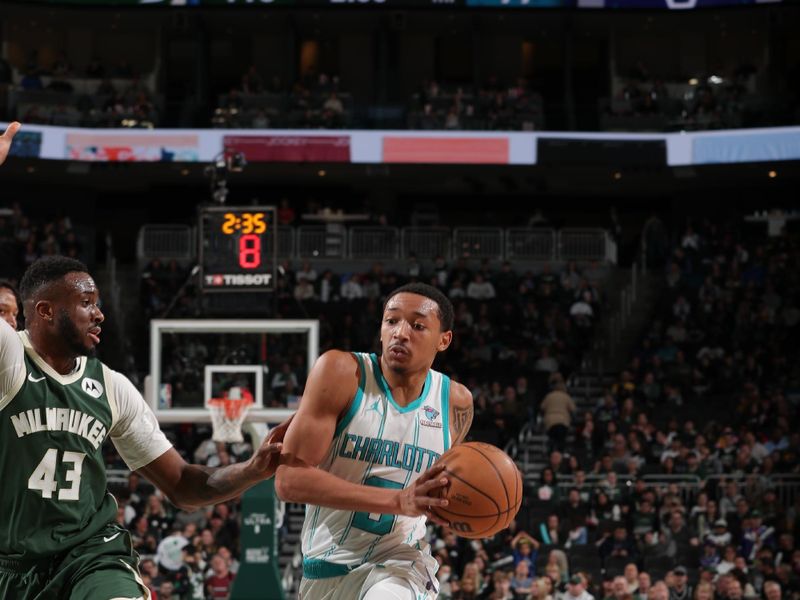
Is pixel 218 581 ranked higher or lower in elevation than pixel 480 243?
lower

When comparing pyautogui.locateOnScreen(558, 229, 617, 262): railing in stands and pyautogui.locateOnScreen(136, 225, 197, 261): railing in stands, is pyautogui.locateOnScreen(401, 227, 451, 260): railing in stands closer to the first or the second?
pyautogui.locateOnScreen(558, 229, 617, 262): railing in stands

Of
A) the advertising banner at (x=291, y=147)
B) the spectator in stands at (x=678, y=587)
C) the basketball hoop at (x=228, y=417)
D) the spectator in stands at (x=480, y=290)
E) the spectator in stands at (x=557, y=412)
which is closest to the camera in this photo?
the basketball hoop at (x=228, y=417)

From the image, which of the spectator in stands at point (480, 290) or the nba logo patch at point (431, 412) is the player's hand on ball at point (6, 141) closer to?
the nba logo patch at point (431, 412)

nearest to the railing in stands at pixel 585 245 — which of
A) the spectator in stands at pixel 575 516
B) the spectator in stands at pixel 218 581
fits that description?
the spectator in stands at pixel 575 516

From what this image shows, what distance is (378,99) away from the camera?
30.8 metres

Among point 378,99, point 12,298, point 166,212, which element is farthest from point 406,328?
point 166,212

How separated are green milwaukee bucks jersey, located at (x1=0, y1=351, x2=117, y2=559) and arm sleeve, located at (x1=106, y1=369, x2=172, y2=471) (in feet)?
0.64

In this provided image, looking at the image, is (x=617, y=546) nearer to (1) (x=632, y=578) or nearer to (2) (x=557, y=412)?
(1) (x=632, y=578)

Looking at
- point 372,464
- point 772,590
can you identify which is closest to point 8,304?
point 372,464

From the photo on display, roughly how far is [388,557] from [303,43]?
91.9ft

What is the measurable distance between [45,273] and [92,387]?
1.68ft

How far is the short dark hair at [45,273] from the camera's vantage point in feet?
17.9

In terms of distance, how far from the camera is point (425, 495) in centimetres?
538

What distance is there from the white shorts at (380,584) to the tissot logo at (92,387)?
1.45 m
